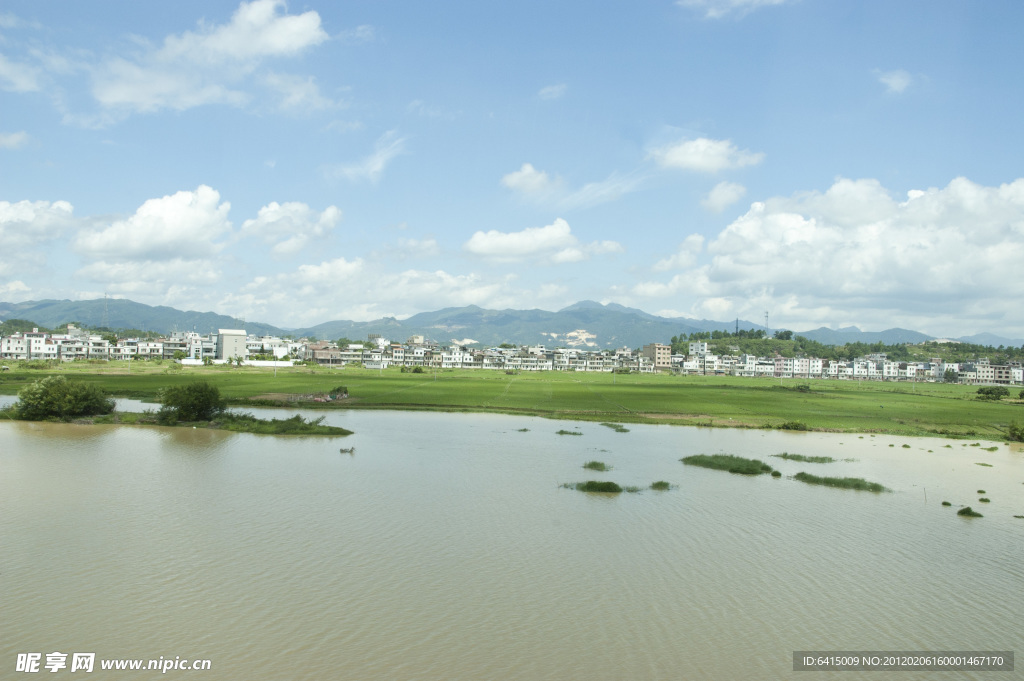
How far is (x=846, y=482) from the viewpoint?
2241cm

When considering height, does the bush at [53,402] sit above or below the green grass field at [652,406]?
above

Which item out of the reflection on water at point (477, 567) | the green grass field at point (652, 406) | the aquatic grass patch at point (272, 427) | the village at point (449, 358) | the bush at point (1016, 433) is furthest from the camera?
the village at point (449, 358)

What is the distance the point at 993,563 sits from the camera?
14.3m

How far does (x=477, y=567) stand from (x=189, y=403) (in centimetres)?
2539

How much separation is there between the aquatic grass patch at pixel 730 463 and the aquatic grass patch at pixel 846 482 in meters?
1.53

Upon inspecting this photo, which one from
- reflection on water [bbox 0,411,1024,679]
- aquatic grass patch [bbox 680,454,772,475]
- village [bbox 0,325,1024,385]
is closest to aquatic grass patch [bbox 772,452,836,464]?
aquatic grass patch [bbox 680,454,772,475]

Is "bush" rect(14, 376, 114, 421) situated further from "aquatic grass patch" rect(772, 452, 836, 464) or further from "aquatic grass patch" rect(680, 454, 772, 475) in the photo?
"aquatic grass patch" rect(772, 452, 836, 464)

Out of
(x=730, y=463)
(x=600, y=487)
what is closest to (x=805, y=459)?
(x=730, y=463)

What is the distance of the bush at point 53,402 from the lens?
3203cm

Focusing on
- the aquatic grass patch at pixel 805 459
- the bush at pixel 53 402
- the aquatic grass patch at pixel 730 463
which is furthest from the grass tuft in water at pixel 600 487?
the bush at pixel 53 402

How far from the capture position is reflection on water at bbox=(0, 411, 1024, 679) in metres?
Result: 9.31

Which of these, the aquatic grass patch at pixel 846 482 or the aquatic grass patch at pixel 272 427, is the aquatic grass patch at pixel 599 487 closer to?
the aquatic grass patch at pixel 846 482

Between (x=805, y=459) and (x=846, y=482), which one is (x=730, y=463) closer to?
(x=846, y=482)

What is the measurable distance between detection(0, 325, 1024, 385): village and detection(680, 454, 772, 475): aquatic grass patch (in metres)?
77.5
